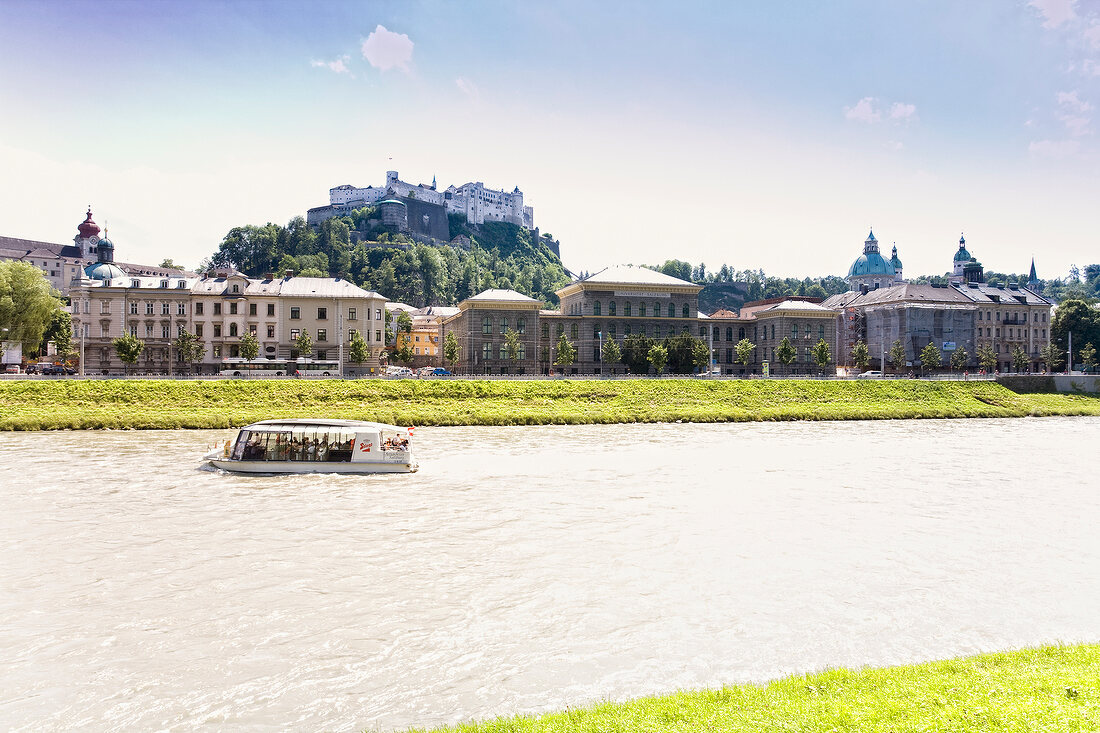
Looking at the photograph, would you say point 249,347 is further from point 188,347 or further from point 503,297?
point 503,297

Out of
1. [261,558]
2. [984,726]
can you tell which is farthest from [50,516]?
[984,726]

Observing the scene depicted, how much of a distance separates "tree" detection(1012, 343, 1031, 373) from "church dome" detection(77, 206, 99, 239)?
7201 inches

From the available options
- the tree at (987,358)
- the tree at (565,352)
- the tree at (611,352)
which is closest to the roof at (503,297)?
the tree at (565,352)

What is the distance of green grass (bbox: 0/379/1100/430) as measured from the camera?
5247 cm

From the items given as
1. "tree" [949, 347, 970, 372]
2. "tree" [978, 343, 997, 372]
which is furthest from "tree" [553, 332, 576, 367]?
"tree" [978, 343, 997, 372]

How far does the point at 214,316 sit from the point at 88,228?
362 ft

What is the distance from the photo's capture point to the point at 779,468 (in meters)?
33.5

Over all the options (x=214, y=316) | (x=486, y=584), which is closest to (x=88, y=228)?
(x=214, y=316)

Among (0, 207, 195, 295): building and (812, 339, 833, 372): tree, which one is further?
(0, 207, 195, 295): building

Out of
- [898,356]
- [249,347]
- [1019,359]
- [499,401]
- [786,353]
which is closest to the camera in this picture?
[499,401]

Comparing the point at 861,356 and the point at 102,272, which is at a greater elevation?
the point at 102,272

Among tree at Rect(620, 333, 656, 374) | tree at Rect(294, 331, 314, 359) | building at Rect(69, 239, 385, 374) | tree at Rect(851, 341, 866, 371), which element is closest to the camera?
building at Rect(69, 239, 385, 374)

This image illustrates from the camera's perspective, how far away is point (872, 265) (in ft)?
545

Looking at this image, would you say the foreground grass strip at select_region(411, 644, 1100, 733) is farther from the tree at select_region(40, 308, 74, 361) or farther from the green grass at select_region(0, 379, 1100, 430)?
the tree at select_region(40, 308, 74, 361)
